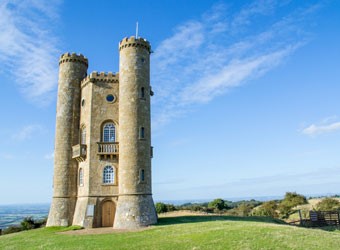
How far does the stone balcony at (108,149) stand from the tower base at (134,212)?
407cm

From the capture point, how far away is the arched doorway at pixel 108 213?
94.9 feet

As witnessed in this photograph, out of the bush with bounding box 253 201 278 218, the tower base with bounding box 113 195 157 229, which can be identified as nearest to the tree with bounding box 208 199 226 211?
the bush with bounding box 253 201 278 218

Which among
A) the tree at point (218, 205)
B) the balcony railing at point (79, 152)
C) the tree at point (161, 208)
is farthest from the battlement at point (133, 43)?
the tree at point (218, 205)

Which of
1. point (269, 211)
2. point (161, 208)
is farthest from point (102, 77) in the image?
point (269, 211)

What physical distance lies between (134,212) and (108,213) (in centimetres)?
345

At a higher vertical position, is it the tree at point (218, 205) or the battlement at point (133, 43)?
the battlement at point (133, 43)

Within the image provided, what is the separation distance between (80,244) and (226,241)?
8738mm

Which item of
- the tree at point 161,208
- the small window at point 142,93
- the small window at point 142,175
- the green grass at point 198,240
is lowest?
the green grass at point 198,240

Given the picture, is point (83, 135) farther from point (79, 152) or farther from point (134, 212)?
point (134, 212)

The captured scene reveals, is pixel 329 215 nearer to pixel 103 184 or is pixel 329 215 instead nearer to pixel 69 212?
pixel 103 184

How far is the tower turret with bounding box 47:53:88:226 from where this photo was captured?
31484 mm

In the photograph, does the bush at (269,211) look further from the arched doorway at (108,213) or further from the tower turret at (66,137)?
the tower turret at (66,137)

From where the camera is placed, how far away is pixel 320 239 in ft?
61.0

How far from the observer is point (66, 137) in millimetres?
32812
